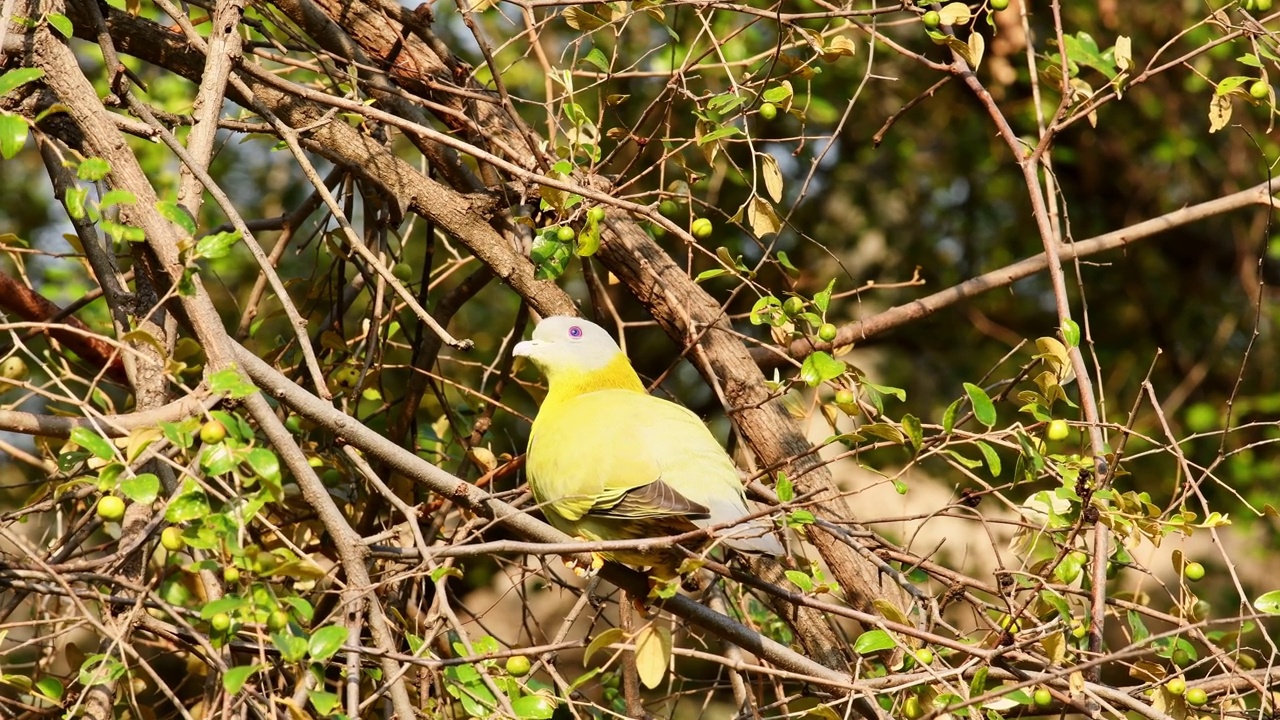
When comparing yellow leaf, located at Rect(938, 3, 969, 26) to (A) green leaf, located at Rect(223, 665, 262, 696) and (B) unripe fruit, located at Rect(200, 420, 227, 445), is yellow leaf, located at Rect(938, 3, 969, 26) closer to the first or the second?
(B) unripe fruit, located at Rect(200, 420, 227, 445)

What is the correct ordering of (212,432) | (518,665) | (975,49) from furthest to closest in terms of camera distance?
(975,49)
(518,665)
(212,432)

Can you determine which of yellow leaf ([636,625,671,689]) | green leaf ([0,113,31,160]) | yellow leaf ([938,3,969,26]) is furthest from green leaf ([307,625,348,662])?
yellow leaf ([938,3,969,26])

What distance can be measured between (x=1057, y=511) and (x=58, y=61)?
2.27 metres

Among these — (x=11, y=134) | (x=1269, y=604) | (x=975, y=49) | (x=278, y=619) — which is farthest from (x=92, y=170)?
(x=1269, y=604)

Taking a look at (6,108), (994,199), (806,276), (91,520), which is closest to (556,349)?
(91,520)

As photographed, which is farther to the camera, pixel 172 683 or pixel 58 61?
pixel 172 683

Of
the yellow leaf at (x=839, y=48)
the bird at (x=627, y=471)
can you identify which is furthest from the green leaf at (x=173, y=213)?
the yellow leaf at (x=839, y=48)

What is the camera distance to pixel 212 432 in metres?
1.75

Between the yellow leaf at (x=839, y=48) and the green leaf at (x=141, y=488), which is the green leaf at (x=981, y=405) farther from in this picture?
the green leaf at (x=141, y=488)

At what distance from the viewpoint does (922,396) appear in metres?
7.61

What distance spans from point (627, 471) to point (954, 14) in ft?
4.51

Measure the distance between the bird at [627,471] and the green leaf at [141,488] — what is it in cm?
91

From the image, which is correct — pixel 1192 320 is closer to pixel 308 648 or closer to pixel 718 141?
pixel 718 141

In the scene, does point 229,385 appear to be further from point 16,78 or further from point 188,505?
point 16,78
